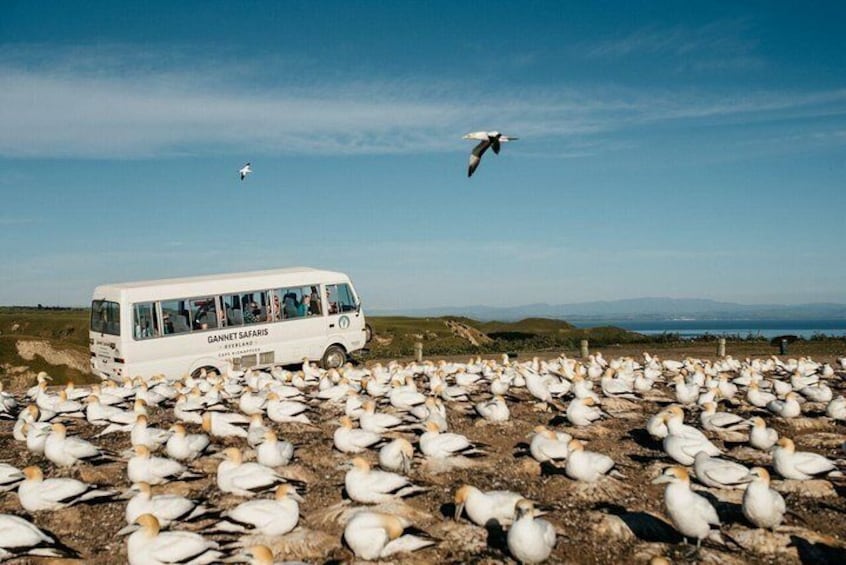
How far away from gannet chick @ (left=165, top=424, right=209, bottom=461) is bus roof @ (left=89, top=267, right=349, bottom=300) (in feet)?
30.4

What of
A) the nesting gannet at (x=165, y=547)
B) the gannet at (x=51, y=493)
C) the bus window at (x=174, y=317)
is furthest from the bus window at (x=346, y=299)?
the nesting gannet at (x=165, y=547)

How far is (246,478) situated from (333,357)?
45.0ft

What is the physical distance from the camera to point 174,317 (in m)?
20.6

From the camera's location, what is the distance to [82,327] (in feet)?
169

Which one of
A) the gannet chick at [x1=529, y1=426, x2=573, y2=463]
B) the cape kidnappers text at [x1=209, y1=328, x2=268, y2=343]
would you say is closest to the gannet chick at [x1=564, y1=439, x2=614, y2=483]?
the gannet chick at [x1=529, y1=426, x2=573, y2=463]

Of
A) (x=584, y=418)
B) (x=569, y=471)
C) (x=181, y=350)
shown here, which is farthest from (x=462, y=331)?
(x=569, y=471)

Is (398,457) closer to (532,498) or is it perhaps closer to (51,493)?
(532,498)

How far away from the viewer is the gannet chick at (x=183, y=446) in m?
11.6

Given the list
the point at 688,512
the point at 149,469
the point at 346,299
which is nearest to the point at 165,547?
the point at 149,469

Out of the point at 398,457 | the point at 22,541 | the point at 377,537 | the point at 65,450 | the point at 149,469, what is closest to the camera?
the point at 377,537

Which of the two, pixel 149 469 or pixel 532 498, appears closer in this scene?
pixel 532 498

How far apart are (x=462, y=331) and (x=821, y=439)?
36.8 metres

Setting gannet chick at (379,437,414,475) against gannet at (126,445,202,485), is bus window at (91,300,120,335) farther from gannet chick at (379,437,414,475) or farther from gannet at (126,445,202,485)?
gannet chick at (379,437,414,475)

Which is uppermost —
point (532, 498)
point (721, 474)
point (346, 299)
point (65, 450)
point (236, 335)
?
point (346, 299)
